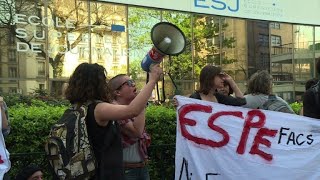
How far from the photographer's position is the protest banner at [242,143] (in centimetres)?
443

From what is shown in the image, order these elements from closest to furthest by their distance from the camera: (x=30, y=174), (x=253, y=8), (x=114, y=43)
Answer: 1. (x=30, y=174)
2. (x=253, y=8)
3. (x=114, y=43)

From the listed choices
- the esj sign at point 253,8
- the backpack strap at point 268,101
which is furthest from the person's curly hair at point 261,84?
the esj sign at point 253,8

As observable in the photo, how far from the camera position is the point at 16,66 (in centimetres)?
1256

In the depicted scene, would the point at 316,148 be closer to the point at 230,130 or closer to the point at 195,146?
the point at 230,130

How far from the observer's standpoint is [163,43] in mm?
3523

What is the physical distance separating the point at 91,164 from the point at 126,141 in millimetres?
764

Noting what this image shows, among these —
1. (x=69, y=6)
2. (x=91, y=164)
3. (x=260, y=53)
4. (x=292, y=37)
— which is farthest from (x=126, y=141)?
(x=292, y=37)

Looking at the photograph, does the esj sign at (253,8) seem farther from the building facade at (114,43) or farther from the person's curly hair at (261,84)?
the person's curly hair at (261,84)

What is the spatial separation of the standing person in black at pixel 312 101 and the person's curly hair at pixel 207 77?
2.86 feet

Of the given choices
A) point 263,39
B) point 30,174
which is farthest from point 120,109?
point 263,39

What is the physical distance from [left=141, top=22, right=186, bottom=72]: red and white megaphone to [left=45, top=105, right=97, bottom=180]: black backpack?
1.98 feet

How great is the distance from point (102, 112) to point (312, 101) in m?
2.30

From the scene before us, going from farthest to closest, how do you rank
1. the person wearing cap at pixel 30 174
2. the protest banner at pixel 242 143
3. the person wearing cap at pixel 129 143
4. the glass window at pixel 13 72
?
the glass window at pixel 13 72, the protest banner at pixel 242 143, the person wearing cap at pixel 30 174, the person wearing cap at pixel 129 143

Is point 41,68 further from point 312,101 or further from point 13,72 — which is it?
point 312,101
